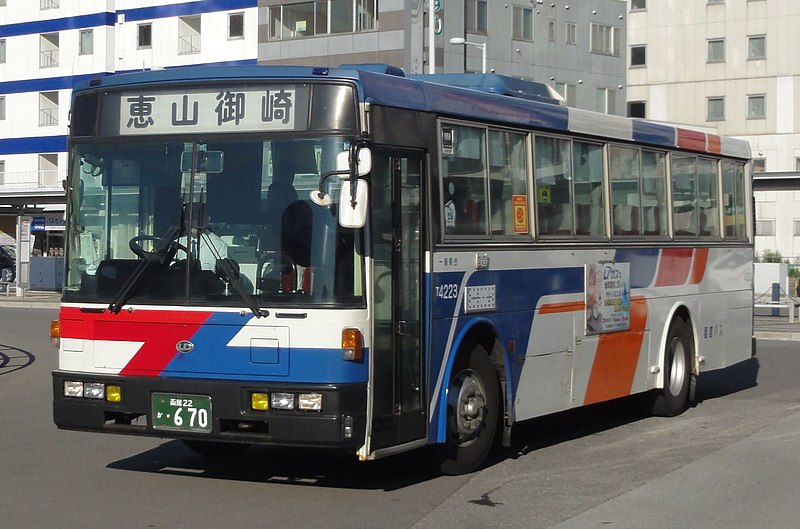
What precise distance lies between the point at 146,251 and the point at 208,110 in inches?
43.7

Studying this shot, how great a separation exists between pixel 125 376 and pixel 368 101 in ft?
8.65

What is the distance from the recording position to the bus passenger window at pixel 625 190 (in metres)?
12.8

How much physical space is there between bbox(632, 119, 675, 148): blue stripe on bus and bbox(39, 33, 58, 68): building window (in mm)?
55018

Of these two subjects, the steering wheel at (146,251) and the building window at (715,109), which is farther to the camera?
the building window at (715,109)

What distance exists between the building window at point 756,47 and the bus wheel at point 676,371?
59263 millimetres

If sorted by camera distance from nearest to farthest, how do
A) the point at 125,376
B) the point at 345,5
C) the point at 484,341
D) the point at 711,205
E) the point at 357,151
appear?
1. the point at 357,151
2. the point at 125,376
3. the point at 484,341
4. the point at 711,205
5. the point at 345,5

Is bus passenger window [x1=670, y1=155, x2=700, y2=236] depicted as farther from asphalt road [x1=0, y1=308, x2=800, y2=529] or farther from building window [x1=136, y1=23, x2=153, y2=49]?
building window [x1=136, y1=23, x2=153, y2=49]

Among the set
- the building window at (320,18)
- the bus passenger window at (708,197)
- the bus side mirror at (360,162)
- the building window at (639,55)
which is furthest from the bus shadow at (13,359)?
the building window at (639,55)

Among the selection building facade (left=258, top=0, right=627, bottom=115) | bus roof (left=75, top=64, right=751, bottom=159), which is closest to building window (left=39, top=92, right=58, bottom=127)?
building facade (left=258, top=0, right=627, bottom=115)

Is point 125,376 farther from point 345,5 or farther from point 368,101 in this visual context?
point 345,5

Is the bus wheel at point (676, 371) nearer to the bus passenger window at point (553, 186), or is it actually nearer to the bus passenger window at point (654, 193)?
the bus passenger window at point (654, 193)

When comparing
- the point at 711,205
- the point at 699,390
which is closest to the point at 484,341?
the point at 711,205

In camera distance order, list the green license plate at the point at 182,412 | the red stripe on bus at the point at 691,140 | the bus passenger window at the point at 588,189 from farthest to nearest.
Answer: the red stripe on bus at the point at 691,140 < the bus passenger window at the point at 588,189 < the green license plate at the point at 182,412

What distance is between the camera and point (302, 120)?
29.3ft
